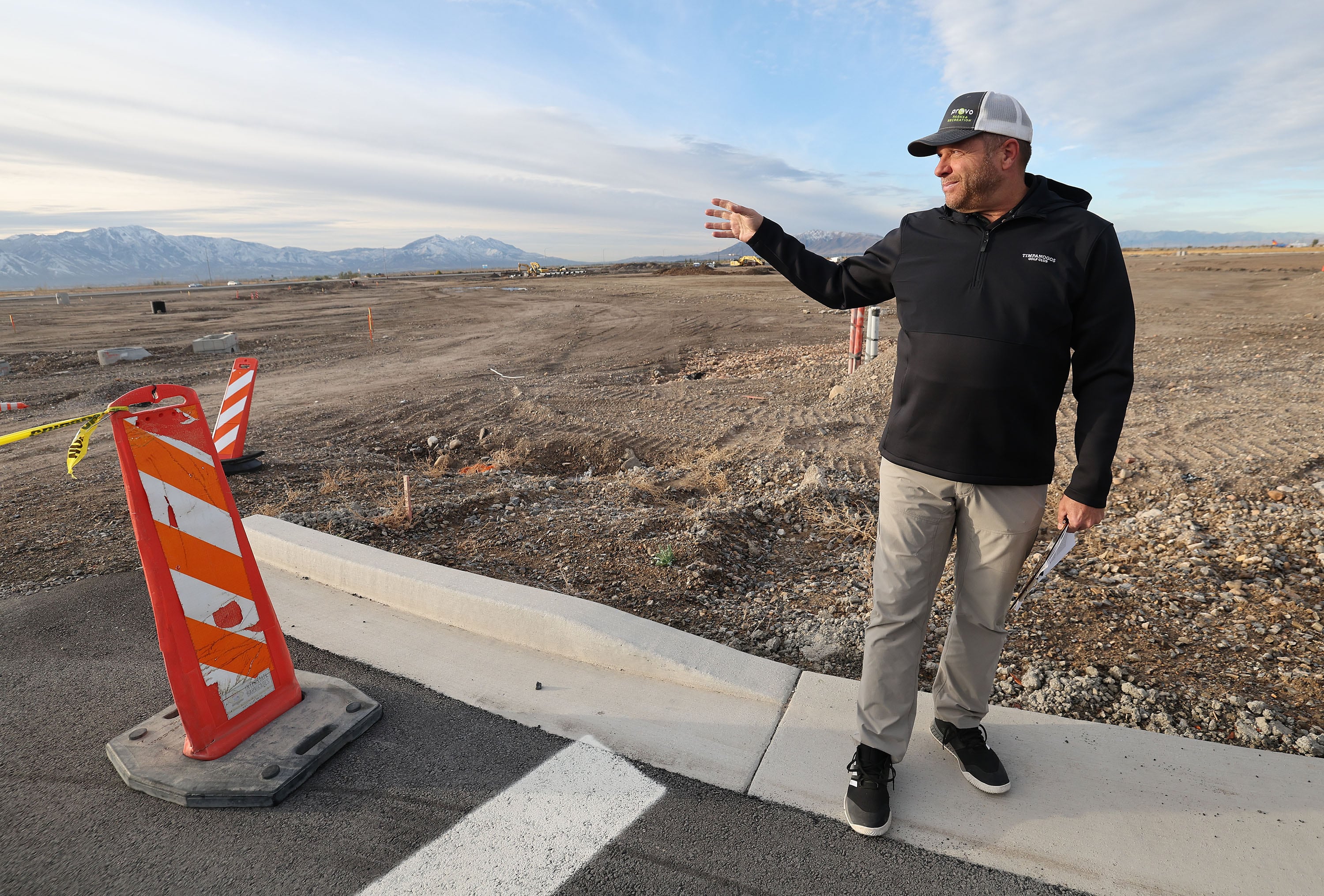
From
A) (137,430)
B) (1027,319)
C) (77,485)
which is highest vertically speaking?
(1027,319)

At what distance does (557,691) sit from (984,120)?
2766mm

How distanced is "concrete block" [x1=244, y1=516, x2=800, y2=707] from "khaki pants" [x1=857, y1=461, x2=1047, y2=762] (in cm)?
65

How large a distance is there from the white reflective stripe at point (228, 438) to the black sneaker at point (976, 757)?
6.95 metres

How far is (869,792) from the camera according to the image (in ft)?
7.73

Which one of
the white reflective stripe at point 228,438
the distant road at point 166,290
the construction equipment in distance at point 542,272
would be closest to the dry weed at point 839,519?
the white reflective stripe at point 228,438

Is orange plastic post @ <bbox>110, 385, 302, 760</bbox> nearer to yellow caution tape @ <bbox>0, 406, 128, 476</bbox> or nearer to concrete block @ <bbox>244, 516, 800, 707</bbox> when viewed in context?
yellow caution tape @ <bbox>0, 406, 128, 476</bbox>

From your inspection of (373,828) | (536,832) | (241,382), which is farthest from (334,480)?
(536,832)

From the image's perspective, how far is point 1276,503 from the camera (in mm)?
4992

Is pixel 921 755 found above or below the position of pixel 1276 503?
below

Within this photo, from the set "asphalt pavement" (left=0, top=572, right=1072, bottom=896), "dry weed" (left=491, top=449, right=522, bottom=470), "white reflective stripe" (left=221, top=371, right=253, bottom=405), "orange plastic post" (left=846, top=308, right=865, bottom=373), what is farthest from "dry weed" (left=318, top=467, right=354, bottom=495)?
"orange plastic post" (left=846, top=308, right=865, bottom=373)

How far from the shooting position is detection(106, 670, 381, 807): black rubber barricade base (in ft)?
8.05

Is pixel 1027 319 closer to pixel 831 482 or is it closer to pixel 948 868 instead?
pixel 948 868

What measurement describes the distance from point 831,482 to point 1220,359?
330 inches

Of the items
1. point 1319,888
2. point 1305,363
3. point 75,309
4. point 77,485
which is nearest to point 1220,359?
point 1305,363
